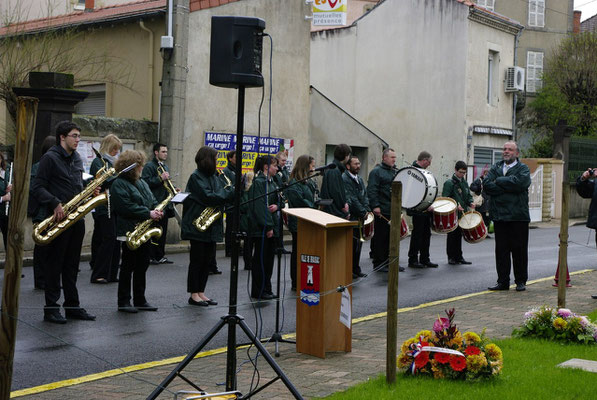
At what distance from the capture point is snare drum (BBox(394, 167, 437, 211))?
1391 cm

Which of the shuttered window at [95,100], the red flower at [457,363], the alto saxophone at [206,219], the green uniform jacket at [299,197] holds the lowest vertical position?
the red flower at [457,363]

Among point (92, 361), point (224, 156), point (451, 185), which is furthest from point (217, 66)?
point (224, 156)

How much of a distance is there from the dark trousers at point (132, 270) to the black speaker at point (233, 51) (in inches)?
177

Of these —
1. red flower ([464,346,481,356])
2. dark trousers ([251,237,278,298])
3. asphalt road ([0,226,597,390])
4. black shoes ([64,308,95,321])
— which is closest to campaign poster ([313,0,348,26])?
asphalt road ([0,226,597,390])

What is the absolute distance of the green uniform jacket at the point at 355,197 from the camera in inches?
530

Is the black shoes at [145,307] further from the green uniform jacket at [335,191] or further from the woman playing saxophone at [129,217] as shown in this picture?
the green uniform jacket at [335,191]

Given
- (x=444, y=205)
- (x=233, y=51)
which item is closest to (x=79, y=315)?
(x=233, y=51)

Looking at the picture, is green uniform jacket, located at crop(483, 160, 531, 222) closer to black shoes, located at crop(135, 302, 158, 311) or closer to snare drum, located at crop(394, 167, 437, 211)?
snare drum, located at crop(394, 167, 437, 211)

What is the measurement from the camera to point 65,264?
948 centimetres

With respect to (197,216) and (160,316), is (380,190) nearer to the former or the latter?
(197,216)

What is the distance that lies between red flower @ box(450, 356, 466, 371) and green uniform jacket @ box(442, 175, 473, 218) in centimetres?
976

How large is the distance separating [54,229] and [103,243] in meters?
2.81

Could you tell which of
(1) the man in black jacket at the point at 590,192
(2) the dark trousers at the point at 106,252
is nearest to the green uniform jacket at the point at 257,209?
(2) the dark trousers at the point at 106,252

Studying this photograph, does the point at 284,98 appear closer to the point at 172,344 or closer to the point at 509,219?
the point at 509,219
